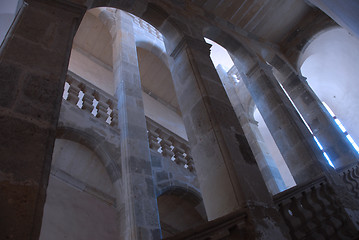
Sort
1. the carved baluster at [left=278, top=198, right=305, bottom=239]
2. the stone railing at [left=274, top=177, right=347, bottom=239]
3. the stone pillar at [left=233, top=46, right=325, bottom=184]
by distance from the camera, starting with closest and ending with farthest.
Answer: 1. the carved baluster at [left=278, top=198, right=305, bottom=239]
2. the stone railing at [left=274, top=177, right=347, bottom=239]
3. the stone pillar at [left=233, top=46, right=325, bottom=184]

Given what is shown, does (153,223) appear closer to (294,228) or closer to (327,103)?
(294,228)

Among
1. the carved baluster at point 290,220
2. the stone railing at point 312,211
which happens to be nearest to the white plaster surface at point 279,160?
the stone railing at point 312,211

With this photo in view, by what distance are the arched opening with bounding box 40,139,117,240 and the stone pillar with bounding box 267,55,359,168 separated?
4134mm

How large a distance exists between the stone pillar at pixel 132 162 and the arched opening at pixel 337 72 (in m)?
4.17

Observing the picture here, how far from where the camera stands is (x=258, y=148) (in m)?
9.09

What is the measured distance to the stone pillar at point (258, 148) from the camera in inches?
326

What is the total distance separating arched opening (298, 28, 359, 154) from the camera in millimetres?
8172

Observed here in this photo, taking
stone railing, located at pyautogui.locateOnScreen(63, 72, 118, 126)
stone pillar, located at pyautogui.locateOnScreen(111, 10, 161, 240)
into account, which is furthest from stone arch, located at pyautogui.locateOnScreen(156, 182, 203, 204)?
stone railing, located at pyautogui.locateOnScreen(63, 72, 118, 126)

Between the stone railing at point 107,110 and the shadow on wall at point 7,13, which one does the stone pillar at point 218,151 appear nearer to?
the shadow on wall at point 7,13

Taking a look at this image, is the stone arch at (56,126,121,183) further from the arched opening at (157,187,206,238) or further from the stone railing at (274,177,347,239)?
the stone railing at (274,177,347,239)

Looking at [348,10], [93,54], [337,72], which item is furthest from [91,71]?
[348,10]

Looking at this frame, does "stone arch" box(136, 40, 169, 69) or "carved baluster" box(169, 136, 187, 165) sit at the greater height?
"stone arch" box(136, 40, 169, 69)

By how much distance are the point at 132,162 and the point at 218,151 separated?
2058 mm

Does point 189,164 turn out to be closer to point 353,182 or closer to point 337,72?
point 353,182
